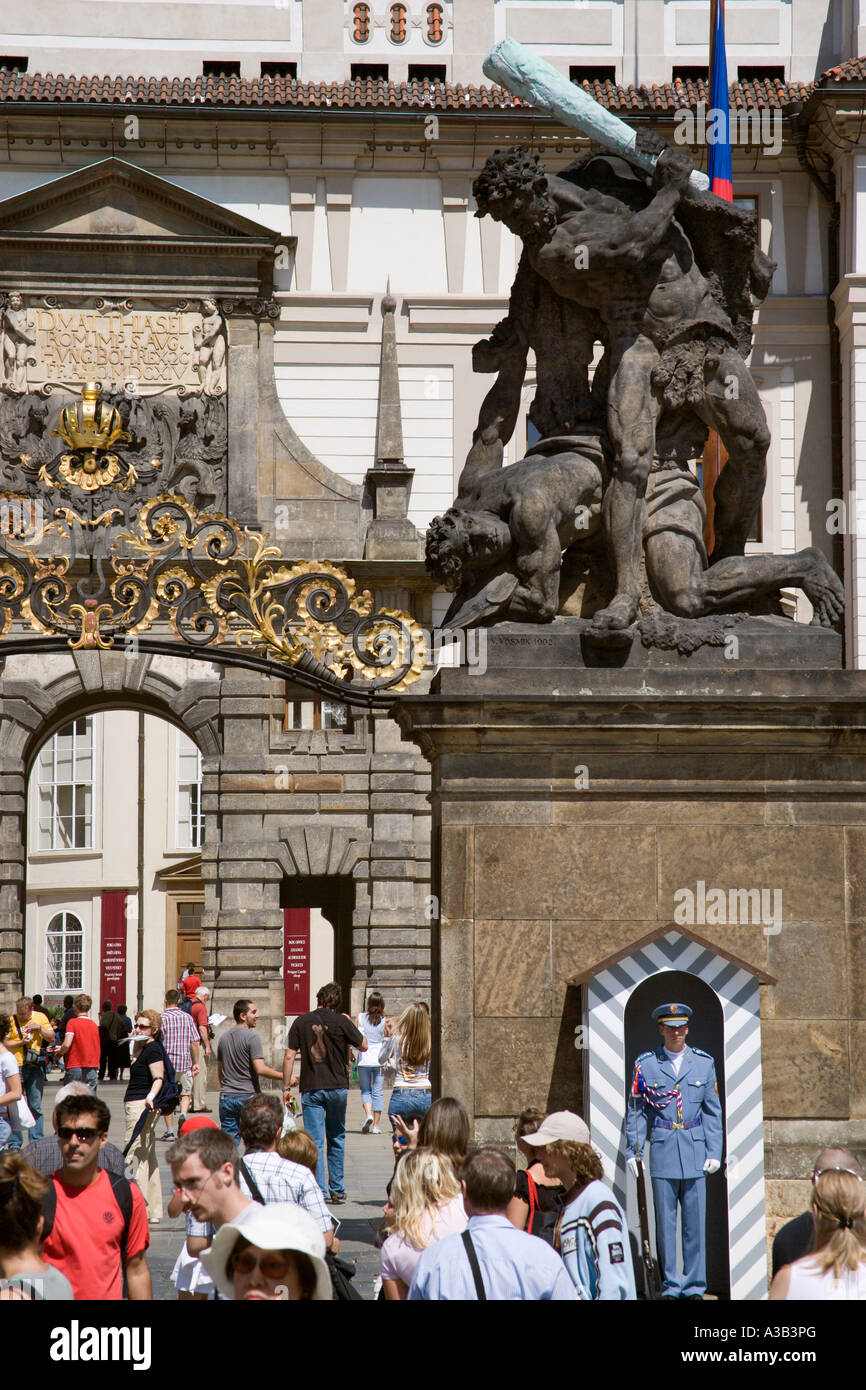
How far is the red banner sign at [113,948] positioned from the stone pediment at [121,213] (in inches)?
676

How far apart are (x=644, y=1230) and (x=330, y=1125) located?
575 centimetres

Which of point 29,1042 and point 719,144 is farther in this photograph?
point 29,1042

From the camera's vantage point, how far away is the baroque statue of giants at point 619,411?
353 inches

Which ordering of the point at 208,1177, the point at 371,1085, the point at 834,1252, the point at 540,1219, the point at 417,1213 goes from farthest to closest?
the point at 371,1085 → the point at 540,1219 → the point at 417,1213 → the point at 208,1177 → the point at 834,1252

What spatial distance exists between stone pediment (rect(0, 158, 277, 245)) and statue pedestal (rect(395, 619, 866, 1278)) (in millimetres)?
19774

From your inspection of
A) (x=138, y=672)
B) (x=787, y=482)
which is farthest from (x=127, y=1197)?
(x=787, y=482)

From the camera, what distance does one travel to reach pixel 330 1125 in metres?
13.7

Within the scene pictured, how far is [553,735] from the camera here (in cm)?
873

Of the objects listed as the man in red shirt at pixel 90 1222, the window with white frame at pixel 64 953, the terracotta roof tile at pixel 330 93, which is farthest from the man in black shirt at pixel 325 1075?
the window with white frame at pixel 64 953

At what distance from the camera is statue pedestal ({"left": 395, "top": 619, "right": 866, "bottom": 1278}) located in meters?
8.57

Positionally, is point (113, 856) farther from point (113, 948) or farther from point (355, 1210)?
point (355, 1210)

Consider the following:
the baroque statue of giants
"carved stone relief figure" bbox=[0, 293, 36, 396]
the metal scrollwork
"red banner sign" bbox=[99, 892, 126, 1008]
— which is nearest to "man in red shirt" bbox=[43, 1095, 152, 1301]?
the baroque statue of giants

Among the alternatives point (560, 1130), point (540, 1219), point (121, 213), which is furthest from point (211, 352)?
point (560, 1130)

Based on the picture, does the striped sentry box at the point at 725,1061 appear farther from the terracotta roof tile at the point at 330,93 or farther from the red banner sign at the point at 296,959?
the red banner sign at the point at 296,959
